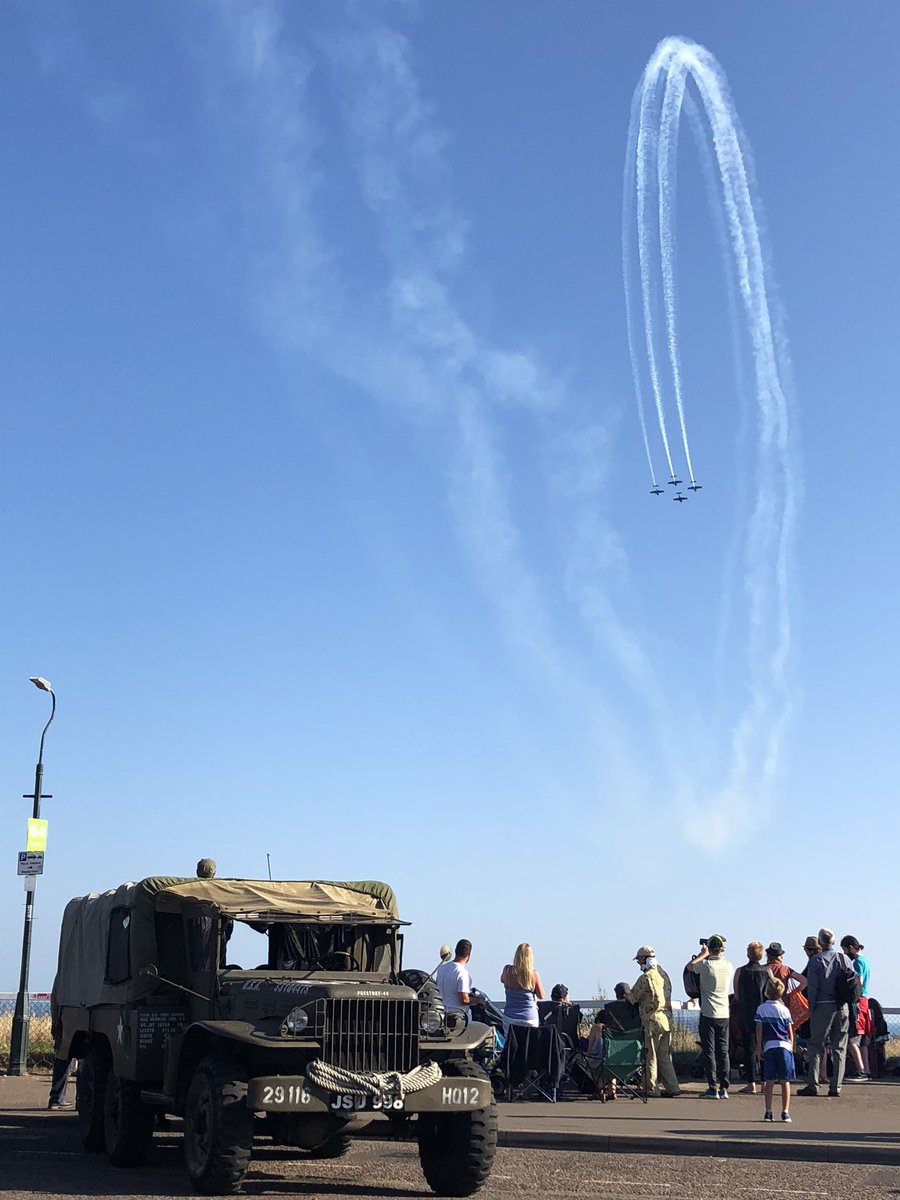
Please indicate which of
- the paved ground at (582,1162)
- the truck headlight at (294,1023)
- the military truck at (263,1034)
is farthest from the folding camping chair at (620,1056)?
the truck headlight at (294,1023)

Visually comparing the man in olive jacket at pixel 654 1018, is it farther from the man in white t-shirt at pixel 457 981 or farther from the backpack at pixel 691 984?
the man in white t-shirt at pixel 457 981

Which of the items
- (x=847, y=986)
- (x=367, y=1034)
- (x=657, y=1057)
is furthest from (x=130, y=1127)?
(x=847, y=986)

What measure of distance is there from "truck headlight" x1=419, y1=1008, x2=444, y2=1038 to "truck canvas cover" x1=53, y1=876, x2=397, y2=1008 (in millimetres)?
1491

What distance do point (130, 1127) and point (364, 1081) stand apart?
2.87 meters

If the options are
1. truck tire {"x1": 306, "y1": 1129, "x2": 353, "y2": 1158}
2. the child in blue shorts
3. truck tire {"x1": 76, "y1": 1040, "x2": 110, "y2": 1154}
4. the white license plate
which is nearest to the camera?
the white license plate

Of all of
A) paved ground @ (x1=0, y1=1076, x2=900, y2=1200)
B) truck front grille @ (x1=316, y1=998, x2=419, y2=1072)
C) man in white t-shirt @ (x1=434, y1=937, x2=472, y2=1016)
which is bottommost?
paved ground @ (x1=0, y1=1076, x2=900, y2=1200)

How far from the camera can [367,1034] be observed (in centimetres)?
1102

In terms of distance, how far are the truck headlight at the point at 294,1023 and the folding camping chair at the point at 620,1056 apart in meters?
7.63

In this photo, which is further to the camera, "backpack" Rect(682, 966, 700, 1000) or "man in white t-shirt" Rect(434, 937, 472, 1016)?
"backpack" Rect(682, 966, 700, 1000)

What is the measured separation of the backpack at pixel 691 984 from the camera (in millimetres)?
18298

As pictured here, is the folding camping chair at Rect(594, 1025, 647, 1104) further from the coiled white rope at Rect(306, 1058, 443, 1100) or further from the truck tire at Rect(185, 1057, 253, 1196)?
the truck tire at Rect(185, 1057, 253, 1196)

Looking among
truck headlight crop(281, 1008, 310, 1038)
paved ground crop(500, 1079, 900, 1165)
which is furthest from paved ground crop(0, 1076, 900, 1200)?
truck headlight crop(281, 1008, 310, 1038)

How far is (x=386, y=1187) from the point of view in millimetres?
11516

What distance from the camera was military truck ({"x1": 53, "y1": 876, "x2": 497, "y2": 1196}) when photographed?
421 inches
